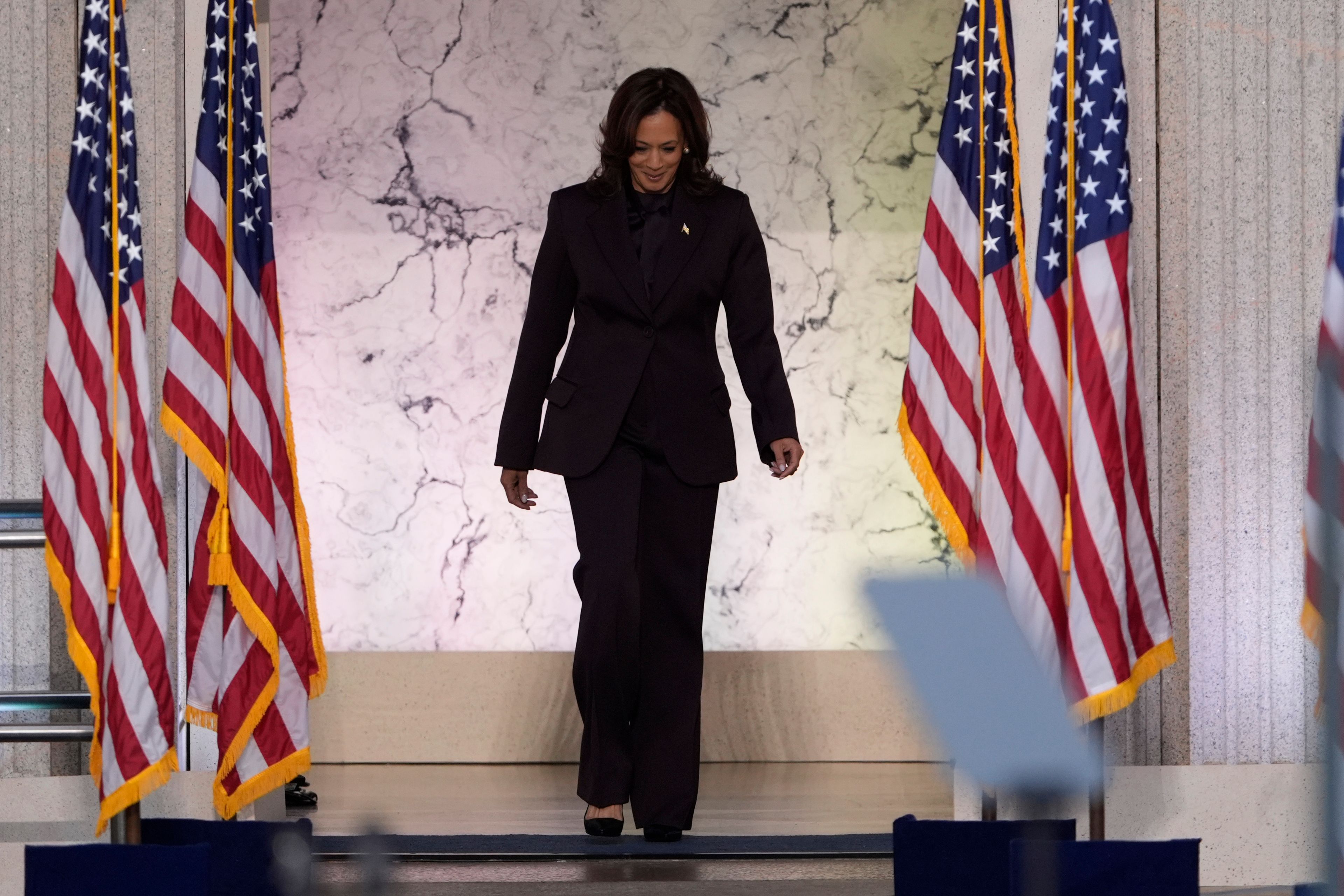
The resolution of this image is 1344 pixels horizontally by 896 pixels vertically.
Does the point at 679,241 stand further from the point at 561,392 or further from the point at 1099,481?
the point at 1099,481

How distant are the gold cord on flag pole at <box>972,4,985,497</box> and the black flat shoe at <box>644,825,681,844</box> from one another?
1023mm

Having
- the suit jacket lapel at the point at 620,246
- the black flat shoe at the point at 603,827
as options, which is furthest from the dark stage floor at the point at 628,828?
the suit jacket lapel at the point at 620,246

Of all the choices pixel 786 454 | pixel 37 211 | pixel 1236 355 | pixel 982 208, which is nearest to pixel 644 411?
pixel 786 454

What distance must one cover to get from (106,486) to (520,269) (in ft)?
10.1

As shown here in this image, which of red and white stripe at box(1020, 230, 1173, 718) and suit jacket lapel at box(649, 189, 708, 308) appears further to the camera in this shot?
suit jacket lapel at box(649, 189, 708, 308)

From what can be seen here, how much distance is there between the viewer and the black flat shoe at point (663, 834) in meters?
4.07

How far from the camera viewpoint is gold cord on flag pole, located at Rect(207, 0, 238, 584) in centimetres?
390

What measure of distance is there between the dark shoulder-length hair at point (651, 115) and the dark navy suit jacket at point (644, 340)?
0.04 m

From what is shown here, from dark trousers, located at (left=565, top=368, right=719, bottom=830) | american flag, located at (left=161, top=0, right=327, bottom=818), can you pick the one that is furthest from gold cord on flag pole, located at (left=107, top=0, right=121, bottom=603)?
dark trousers, located at (left=565, top=368, right=719, bottom=830)

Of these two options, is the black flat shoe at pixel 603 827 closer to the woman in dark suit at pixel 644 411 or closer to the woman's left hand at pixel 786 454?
the woman in dark suit at pixel 644 411

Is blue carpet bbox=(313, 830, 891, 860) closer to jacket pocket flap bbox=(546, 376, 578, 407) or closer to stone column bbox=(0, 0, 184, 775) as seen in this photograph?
stone column bbox=(0, 0, 184, 775)

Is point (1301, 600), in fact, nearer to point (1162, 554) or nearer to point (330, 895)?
point (1162, 554)

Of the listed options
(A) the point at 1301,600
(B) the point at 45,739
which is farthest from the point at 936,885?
(B) the point at 45,739

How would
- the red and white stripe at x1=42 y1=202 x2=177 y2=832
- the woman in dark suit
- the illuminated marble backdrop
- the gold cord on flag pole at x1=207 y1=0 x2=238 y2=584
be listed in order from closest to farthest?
the red and white stripe at x1=42 y1=202 x2=177 y2=832 < the gold cord on flag pole at x1=207 y1=0 x2=238 y2=584 < the woman in dark suit < the illuminated marble backdrop
